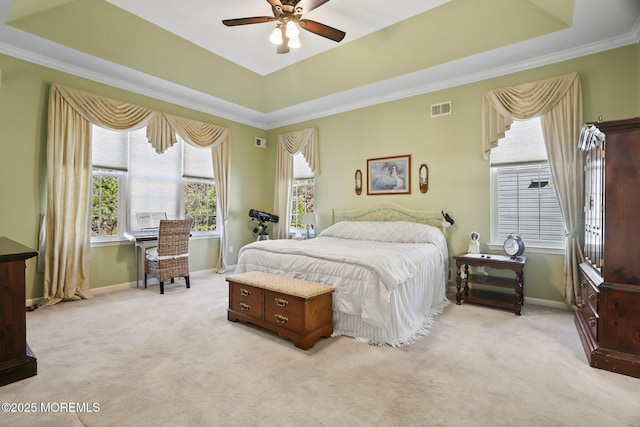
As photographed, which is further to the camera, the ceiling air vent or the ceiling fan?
the ceiling air vent

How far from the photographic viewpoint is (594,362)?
2307 mm

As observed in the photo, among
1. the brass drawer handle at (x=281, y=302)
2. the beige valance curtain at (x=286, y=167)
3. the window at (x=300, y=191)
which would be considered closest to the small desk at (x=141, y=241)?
the beige valance curtain at (x=286, y=167)

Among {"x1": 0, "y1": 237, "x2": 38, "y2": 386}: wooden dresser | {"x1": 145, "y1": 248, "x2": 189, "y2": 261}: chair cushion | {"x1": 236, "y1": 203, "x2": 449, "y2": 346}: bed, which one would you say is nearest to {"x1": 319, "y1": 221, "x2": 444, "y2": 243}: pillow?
{"x1": 236, "y1": 203, "x2": 449, "y2": 346}: bed

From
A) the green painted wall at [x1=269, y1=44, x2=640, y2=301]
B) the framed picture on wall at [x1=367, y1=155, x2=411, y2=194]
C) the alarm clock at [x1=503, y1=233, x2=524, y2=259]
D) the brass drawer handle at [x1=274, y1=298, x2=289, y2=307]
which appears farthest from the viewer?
the framed picture on wall at [x1=367, y1=155, x2=411, y2=194]

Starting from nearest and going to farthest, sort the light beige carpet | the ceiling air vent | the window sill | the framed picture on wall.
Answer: the light beige carpet → the window sill → the ceiling air vent → the framed picture on wall

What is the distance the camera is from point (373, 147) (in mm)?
5207

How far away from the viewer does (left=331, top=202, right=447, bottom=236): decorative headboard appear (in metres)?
4.54

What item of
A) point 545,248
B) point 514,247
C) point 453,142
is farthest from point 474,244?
point 453,142

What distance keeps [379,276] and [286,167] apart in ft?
13.3

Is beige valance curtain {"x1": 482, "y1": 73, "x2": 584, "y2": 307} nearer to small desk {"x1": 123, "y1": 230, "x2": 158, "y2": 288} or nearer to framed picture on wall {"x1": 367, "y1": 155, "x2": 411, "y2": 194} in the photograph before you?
framed picture on wall {"x1": 367, "y1": 155, "x2": 411, "y2": 194}

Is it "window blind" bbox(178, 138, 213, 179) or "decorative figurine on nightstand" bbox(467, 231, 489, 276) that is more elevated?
"window blind" bbox(178, 138, 213, 179)

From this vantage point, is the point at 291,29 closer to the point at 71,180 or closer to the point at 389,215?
the point at 389,215

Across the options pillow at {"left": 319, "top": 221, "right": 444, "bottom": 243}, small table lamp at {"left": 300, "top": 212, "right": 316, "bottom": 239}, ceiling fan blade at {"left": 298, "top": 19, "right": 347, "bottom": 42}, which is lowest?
pillow at {"left": 319, "top": 221, "right": 444, "bottom": 243}

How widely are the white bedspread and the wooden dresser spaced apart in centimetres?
196
